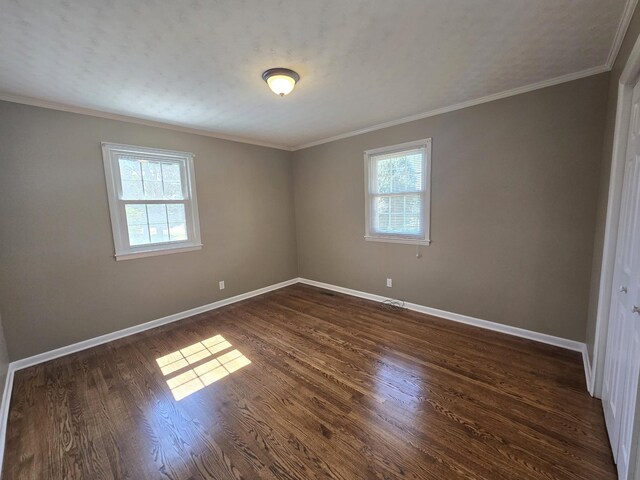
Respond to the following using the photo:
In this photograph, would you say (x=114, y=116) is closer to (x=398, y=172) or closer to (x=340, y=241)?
(x=340, y=241)

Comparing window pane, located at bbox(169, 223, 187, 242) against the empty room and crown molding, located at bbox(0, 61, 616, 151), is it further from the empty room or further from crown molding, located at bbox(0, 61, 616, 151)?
crown molding, located at bbox(0, 61, 616, 151)

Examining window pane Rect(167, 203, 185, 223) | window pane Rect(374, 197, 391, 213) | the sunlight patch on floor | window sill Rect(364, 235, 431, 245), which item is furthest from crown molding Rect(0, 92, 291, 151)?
the sunlight patch on floor

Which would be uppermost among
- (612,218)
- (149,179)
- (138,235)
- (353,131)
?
(353,131)

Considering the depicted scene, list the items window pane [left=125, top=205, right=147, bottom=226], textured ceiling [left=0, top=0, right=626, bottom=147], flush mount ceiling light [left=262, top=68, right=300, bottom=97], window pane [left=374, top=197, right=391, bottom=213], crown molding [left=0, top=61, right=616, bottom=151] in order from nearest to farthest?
1. textured ceiling [left=0, top=0, right=626, bottom=147]
2. flush mount ceiling light [left=262, top=68, right=300, bottom=97]
3. crown molding [left=0, top=61, right=616, bottom=151]
4. window pane [left=125, top=205, right=147, bottom=226]
5. window pane [left=374, top=197, right=391, bottom=213]

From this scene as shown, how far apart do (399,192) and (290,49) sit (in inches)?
90.2

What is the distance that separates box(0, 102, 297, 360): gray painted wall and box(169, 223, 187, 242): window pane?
23 cm

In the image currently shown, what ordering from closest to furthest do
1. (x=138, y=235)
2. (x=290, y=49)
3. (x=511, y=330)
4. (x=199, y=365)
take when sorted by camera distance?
(x=290, y=49) < (x=199, y=365) < (x=511, y=330) < (x=138, y=235)

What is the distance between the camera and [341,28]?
1.67 m

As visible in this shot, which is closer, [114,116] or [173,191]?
[114,116]

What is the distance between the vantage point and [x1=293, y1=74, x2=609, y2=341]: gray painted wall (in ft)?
7.97

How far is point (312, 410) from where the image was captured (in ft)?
6.32

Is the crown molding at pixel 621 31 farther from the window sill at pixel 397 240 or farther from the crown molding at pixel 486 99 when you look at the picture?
the window sill at pixel 397 240

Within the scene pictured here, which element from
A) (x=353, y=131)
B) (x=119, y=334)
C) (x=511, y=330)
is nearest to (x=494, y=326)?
(x=511, y=330)

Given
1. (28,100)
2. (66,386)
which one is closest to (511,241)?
(66,386)
